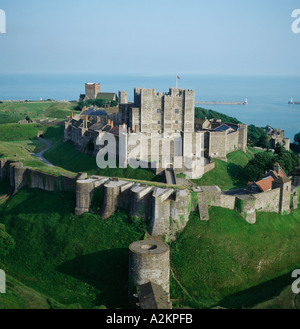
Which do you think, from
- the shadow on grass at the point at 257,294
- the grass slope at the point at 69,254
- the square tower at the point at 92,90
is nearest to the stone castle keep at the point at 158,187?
the grass slope at the point at 69,254

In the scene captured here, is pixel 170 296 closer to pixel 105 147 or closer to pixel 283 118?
pixel 105 147

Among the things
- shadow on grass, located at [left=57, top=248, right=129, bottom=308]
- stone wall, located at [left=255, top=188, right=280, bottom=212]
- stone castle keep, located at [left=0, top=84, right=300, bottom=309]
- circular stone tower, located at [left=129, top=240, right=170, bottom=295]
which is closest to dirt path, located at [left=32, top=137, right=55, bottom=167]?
stone castle keep, located at [left=0, top=84, right=300, bottom=309]

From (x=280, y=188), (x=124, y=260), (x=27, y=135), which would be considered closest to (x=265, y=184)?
(x=280, y=188)

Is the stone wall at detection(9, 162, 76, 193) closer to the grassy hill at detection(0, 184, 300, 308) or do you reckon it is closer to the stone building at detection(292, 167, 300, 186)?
the grassy hill at detection(0, 184, 300, 308)

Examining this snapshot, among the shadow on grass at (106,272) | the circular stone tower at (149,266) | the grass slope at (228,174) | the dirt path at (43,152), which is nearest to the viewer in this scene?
the circular stone tower at (149,266)

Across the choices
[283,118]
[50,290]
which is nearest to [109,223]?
[50,290]

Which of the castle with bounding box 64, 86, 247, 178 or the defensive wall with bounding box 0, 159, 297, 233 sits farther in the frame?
the castle with bounding box 64, 86, 247, 178

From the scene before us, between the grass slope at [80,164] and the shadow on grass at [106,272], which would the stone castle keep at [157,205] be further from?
the grass slope at [80,164]
